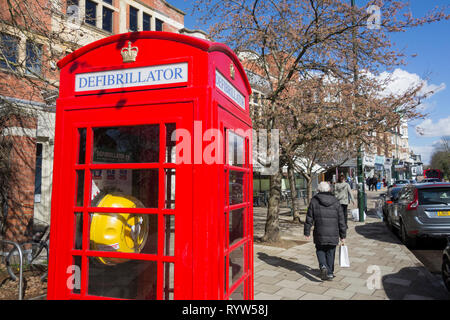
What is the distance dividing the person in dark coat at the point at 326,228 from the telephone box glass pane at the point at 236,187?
11.4 feet

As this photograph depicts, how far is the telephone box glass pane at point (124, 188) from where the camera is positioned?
2.40 m

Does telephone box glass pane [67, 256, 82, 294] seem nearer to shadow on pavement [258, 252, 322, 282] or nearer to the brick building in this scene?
the brick building

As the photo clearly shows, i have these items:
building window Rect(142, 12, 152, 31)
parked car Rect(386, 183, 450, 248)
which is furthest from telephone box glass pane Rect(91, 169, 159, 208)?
building window Rect(142, 12, 152, 31)

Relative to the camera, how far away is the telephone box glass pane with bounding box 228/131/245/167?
8.27ft

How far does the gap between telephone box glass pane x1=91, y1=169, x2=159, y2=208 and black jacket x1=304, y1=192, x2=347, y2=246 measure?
3.78 metres

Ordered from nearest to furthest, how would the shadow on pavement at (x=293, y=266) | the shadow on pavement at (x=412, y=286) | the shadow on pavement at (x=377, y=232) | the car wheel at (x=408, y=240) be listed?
1. the shadow on pavement at (x=412, y=286)
2. the shadow on pavement at (x=293, y=266)
3. the car wheel at (x=408, y=240)
4. the shadow on pavement at (x=377, y=232)

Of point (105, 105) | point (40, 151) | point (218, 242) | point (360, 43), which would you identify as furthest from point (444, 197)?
point (40, 151)

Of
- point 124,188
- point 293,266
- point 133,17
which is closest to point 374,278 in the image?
point 293,266

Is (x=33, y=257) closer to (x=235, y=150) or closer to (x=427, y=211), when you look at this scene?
(x=235, y=150)

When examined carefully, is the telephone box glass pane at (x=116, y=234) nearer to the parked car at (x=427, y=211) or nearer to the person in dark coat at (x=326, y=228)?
the person in dark coat at (x=326, y=228)

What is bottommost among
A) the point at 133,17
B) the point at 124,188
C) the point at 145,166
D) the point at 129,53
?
the point at 124,188

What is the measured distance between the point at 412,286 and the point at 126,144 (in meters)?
5.25

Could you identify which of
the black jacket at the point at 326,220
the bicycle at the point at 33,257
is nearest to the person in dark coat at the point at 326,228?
the black jacket at the point at 326,220

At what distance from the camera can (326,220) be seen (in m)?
5.81
